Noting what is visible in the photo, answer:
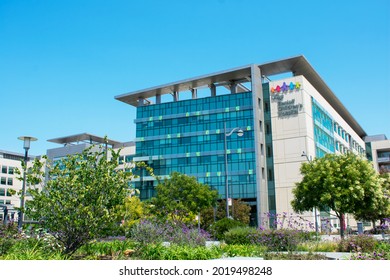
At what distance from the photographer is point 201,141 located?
6209 centimetres

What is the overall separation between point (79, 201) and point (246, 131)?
1863 inches

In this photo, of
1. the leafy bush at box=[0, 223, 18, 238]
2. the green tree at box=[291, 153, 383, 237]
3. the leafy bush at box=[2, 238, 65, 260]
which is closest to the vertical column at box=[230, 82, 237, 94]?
the green tree at box=[291, 153, 383, 237]

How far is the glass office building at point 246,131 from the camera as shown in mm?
56375

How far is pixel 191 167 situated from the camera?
61969 mm

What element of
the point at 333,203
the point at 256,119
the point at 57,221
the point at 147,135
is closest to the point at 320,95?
the point at 256,119

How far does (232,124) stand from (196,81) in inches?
368

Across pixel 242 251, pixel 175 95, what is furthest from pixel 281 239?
pixel 175 95

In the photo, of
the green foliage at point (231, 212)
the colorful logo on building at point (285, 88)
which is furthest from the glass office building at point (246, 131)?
the green foliage at point (231, 212)

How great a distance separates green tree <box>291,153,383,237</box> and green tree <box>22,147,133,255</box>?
21055 millimetres

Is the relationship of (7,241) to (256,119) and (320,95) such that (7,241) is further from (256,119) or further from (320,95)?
(320,95)

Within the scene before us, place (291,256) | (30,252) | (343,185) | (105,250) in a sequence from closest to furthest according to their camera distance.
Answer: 1. (30,252)
2. (291,256)
3. (105,250)
4. (343,185)

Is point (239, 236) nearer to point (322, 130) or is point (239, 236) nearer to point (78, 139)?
point (322, 130)

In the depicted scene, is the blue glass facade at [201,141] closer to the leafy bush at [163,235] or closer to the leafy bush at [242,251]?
the leafy bush at [163,235]

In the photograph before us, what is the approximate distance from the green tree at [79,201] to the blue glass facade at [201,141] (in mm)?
45311
